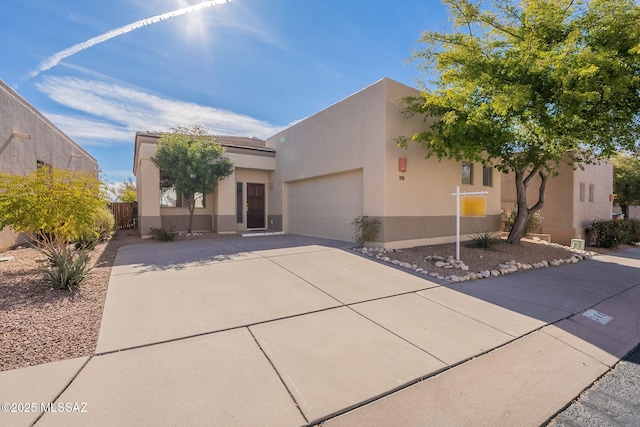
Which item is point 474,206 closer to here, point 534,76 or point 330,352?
point 534,76


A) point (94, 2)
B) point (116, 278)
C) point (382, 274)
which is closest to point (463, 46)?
point (382, 274)

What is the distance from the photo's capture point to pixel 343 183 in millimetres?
10758

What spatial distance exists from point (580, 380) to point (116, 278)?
7.33m

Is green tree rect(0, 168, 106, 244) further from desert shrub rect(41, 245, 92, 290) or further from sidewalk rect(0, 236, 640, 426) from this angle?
sidewalk rect(0, 236, 640, 426)

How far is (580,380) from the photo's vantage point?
2.86 metres

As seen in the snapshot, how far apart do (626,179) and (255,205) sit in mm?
24494

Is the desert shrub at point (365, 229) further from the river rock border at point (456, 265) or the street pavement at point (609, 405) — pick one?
the street pavement at point (609, 405)

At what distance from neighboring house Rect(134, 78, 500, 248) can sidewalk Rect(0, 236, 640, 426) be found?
12.9 ft

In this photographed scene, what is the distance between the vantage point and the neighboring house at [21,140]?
26.5 feet

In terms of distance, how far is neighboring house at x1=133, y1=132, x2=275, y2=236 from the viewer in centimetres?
1181

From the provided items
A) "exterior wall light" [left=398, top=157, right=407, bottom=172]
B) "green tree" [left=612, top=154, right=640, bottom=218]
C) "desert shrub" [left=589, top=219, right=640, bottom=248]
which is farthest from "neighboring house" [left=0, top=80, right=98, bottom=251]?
"green tree" [left=612, top=154, right=640, bottom=218]

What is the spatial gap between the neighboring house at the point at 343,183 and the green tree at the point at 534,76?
1.07 m

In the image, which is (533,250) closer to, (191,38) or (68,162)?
(191,38)

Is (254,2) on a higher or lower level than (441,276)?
higher
